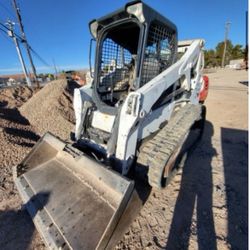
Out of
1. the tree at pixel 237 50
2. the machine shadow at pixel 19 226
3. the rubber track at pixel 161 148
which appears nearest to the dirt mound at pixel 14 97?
the machine shadow at pixel 19 226

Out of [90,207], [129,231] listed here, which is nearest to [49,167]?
[90,207]

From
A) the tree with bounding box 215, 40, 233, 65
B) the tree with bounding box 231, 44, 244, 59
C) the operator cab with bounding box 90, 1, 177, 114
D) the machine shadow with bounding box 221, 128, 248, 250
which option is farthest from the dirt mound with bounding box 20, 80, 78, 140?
the tree with bounding box 231, 44, 244, 59

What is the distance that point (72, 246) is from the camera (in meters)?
1.68

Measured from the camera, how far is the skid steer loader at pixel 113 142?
Result: 187 cm

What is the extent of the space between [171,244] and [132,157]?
3.46 ft

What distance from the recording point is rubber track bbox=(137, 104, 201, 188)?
2.13m

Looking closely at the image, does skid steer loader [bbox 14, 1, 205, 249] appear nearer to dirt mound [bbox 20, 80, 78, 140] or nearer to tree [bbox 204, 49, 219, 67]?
dirt mound [bbox 20, 80, 78, 140]

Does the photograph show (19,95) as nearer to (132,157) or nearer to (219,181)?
(132,157)

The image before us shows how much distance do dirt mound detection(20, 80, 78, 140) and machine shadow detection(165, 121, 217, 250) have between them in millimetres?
3159

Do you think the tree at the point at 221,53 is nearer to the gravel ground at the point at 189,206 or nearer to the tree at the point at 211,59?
the tree at the point at 211,59

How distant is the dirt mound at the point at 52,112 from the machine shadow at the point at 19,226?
2497 mm

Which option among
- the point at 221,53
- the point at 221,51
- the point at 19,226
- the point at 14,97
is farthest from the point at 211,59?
the point at 19,226

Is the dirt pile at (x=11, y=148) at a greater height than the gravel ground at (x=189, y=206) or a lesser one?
greater

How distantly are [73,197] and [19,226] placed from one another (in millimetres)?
748
